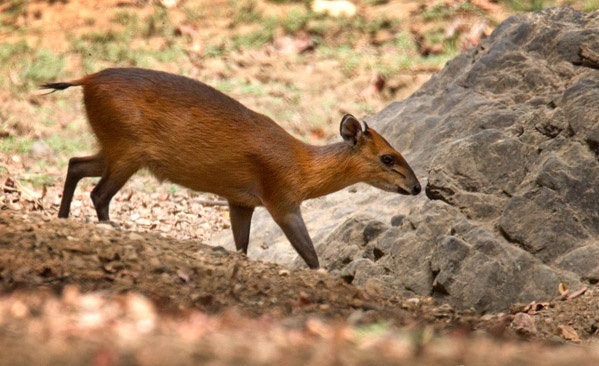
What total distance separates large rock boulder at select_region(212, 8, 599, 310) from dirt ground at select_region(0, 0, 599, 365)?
0.68ft

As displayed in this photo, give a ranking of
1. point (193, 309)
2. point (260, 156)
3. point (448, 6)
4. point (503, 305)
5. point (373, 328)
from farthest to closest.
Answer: point (448, 6) → point (260, 156) → point (503, 305) → point (193, 309) → point (373, 328)

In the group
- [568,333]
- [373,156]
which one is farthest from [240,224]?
[568,333]

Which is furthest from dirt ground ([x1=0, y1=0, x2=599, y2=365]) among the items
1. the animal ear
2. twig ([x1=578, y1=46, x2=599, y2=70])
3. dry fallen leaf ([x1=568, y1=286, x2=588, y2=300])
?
twig ([x1=578, y1=46, x2=599, y2=70])

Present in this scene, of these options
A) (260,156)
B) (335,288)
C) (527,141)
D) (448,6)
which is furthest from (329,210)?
(448,6)

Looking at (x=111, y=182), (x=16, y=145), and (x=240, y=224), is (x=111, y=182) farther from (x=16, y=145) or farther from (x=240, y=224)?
(x=16, y=145)

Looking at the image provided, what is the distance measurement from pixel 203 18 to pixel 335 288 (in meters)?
8.40

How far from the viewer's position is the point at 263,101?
1103 centimetres

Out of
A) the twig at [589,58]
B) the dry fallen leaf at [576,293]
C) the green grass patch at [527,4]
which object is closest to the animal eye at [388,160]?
the twig at [589,58]

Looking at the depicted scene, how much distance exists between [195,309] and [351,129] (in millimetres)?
3254

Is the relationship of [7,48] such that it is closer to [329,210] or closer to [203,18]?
[203,18]

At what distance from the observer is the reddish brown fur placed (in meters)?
7.01

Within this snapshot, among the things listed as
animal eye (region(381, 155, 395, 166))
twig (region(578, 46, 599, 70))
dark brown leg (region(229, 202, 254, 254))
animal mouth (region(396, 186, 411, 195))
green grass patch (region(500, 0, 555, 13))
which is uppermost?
twig (region(578, 46, 599, 70))

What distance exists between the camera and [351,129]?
24.4ft

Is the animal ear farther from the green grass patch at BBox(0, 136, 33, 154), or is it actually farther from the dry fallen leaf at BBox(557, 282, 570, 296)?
the green grass patch at BBox(0, 136, 33, 154)
